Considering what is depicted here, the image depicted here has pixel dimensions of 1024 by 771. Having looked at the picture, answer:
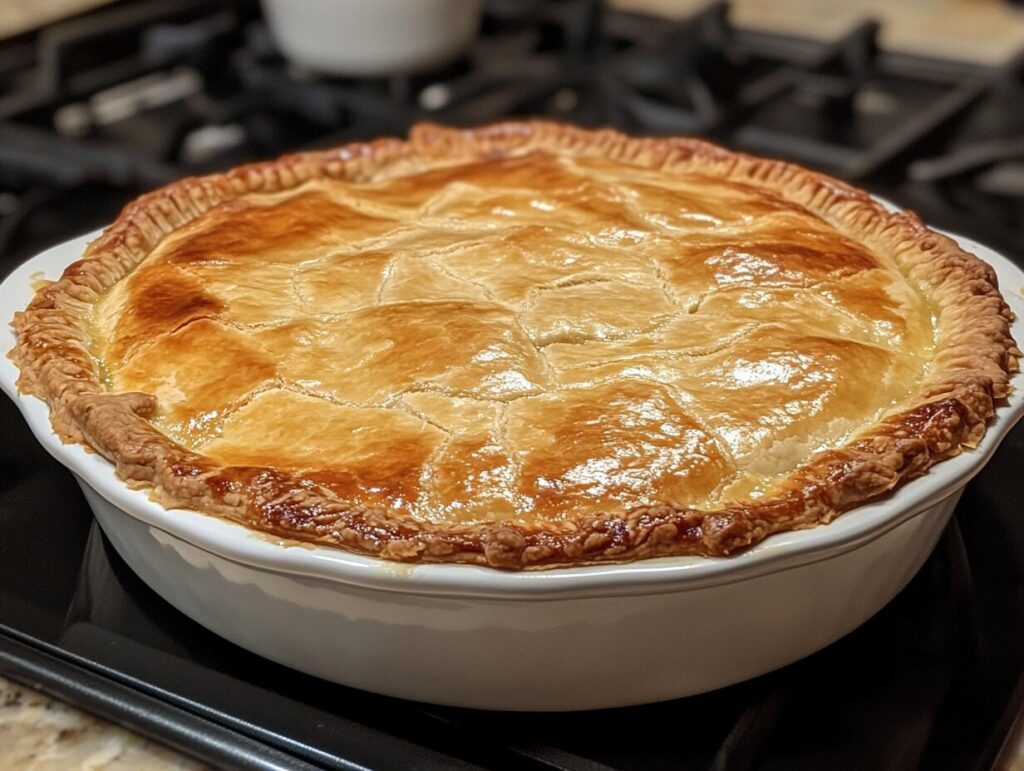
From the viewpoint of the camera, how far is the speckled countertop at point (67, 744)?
81 centimetres

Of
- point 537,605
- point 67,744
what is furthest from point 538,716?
point 67,744

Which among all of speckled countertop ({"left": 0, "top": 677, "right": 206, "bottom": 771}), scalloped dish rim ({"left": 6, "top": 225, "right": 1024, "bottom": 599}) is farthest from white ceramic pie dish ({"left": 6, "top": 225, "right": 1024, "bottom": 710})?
speckled countertop ({"left": 0, "top": 677, "right": 206, "bottom": 771})

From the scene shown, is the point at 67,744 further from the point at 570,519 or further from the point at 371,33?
the point at 371,33

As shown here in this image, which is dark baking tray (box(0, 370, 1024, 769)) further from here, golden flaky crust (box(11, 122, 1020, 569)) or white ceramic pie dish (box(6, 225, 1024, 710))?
golden flaky crust (box(11, 122, 1020, 569))

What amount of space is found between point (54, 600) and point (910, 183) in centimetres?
158

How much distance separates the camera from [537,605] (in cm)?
74

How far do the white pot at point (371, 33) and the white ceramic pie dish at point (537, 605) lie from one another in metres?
1.46

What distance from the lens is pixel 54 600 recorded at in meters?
0.91

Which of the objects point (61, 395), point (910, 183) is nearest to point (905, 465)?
point (61, 395)

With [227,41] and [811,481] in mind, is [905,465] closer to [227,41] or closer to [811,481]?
[811,481]

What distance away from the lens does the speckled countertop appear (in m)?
0.81

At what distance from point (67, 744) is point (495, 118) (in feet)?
5.25

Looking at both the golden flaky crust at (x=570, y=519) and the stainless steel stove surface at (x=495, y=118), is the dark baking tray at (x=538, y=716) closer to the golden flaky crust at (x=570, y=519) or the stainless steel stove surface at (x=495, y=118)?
the stainless steel stove surface at (x=495, y=118)

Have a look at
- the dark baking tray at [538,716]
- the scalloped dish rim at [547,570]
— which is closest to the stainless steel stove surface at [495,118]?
the dark baking tray at [538,716]
